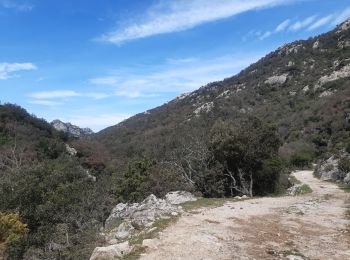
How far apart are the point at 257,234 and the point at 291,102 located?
87112 mm

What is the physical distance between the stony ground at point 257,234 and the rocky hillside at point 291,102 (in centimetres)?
3516

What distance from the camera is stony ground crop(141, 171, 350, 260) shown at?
10062 mm

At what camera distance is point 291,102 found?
9512cm

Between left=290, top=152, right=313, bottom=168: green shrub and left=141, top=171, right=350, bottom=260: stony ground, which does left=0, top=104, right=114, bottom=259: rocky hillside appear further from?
left=290, top=152, right=313, bottom=168: green shrub

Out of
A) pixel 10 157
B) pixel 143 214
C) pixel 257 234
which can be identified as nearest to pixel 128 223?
pixel 143 214

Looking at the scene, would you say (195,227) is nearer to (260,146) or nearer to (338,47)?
(260,146)

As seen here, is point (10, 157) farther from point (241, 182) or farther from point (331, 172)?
point (331, 172)

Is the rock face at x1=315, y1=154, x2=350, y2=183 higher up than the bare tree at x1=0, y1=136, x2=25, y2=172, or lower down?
lower down

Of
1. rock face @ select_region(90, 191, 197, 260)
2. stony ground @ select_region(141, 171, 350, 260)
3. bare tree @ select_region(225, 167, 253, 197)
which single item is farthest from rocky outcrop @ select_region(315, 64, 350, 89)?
rock face @ select_region(90, 191, 197, 260)

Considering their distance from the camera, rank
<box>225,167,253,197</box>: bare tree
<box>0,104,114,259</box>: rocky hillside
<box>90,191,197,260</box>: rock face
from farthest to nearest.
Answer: <box>225,167,253,197</box>: bare tree
<box>0,104,114,259</box>: rocky hillside
<box>90,191,197,260</box>: rock face

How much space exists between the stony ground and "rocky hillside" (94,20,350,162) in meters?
35.2

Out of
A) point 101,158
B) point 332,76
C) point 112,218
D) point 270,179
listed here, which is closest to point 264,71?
point 332,76

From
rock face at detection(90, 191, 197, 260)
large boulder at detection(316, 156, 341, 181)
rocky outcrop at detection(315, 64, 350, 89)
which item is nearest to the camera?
rock face at detection(90, 191, 197, 260)

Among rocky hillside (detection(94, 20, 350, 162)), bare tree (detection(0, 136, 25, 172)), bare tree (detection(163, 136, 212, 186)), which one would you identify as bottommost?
bare tree (detection(163, 136, 212, 186))
